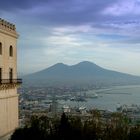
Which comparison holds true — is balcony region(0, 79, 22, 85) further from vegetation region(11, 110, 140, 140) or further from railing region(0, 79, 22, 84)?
vegetation region(11, 110, 140, 140)

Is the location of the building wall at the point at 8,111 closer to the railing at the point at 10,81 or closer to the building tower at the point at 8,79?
the building tower at the point at 8,79

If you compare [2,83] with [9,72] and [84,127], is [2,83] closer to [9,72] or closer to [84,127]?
[9,72]

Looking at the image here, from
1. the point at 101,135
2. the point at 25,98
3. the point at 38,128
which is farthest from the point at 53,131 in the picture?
the point at 25,98

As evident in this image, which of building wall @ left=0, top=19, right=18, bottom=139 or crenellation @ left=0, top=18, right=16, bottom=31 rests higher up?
crenellation @ left=0, top=18, right=16, bottom=31

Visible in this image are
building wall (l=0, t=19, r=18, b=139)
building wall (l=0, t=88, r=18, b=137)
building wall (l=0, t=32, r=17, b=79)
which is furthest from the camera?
building wall (l=0, t=32, r=17, b=79)

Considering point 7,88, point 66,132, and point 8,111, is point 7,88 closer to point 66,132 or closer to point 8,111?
point 8,111

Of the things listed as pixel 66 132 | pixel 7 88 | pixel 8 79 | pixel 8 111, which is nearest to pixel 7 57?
pixel 8 79

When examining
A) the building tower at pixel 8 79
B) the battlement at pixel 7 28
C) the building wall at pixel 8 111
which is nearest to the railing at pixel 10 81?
the building tower at pixel 8 79

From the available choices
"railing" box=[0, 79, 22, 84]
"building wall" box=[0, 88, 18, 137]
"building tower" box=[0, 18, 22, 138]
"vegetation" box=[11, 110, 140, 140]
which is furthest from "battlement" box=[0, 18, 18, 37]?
"vegetation" box=[11, 110, 140, 140]
